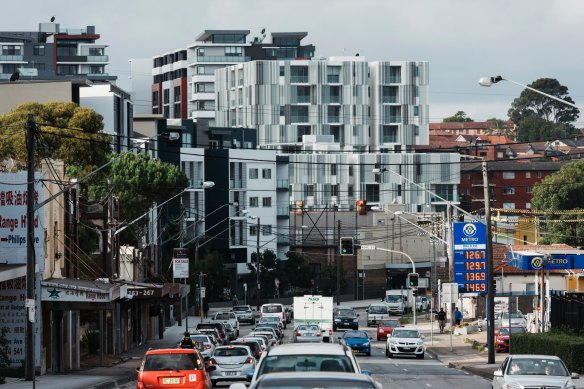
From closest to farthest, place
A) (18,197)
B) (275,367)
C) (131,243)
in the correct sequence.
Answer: (275,367)
(18,197)
(131,243)

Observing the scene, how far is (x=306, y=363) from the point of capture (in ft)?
62.6

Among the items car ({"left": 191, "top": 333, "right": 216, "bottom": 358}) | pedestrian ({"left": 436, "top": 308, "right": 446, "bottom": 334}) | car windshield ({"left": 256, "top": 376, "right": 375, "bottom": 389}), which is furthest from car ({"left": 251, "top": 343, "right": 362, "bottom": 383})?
pedestrian ({"left": 436, "top": 308, "right": 446, "bottom": 334})

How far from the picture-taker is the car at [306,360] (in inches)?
742

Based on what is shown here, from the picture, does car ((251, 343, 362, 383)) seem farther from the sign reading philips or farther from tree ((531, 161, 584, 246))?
tree ((531, 161, 584, 246))

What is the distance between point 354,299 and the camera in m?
149

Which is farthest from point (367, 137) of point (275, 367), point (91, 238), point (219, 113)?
point (275, 367)

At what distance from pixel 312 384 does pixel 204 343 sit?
37.8 meters

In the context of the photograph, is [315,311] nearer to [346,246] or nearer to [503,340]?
[346,246]

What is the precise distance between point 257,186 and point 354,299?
16570 millimetres

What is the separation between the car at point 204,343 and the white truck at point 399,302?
187 ft

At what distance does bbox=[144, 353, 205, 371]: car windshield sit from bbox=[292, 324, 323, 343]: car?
2441 centimetres

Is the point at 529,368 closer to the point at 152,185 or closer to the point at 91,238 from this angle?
the point at 91,238

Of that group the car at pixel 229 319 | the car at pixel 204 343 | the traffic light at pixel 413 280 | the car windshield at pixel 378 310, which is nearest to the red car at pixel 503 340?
the car at pixel 204 343

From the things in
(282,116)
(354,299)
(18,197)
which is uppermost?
(282,116)
